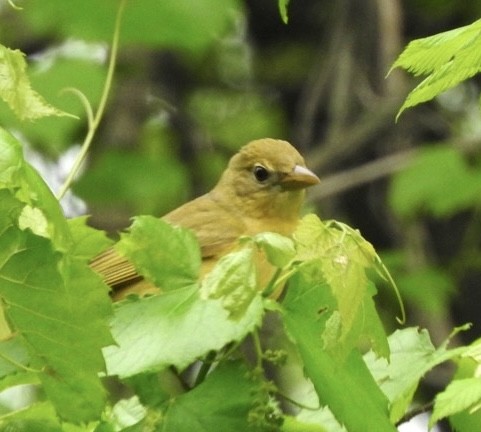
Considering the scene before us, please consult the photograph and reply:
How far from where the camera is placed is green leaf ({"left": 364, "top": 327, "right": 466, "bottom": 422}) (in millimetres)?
2877

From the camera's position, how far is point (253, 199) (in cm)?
544

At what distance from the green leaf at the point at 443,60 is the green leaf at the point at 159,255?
1.68ft

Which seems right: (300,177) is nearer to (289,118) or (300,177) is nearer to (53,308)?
(53,308)

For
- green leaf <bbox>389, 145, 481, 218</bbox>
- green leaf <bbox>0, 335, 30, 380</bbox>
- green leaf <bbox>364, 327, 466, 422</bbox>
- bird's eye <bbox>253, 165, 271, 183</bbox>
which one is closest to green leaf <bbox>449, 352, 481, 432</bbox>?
green leaf <bbox>364, 327, 466, 422</bbox>

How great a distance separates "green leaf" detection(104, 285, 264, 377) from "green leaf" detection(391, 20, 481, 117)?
511 mm

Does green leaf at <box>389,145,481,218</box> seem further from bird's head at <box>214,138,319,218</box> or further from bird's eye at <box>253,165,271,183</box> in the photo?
bird's eye at <box>253,165,271,183</box>

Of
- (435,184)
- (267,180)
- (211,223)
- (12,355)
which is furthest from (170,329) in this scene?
(435,184)

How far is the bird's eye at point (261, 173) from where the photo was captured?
5.33 metres

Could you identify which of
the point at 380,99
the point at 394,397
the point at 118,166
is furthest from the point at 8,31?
the point at 394,397

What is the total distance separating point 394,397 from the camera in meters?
2.90

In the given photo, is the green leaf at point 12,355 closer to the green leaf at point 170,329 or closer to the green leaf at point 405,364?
the green leaf at point 170,329

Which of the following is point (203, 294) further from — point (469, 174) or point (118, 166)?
point (118, 166)

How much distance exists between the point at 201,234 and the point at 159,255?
2.13 metres

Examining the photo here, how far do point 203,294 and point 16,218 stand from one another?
374mm
